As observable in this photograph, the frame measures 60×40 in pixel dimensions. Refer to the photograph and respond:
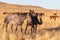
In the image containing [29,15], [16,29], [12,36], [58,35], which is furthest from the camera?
[29,15]

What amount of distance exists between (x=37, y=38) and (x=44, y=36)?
30 centimetres

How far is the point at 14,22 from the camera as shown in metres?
17.0

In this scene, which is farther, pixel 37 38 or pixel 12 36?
pixel 12 36

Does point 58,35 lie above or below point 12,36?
above

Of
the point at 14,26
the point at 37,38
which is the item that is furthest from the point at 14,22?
the point at 37,38

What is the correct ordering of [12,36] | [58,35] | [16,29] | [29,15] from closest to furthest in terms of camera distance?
1. [58,35]
2. [12,36]
3. [16,29]
4. [29,15]

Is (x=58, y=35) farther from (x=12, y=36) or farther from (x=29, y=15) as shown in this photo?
(x=29, y=15)

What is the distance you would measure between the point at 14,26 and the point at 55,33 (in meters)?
5.73

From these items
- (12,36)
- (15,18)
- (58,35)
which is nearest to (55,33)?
(58,35)

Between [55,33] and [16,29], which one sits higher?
[55,33]

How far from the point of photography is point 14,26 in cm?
1661

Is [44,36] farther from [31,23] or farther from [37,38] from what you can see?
[31,23]

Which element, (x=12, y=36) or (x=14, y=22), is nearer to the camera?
A: (x=12, y=36)

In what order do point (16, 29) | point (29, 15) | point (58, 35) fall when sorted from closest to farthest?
point (58, 35) → point (16, 29) → point (29, 15)
